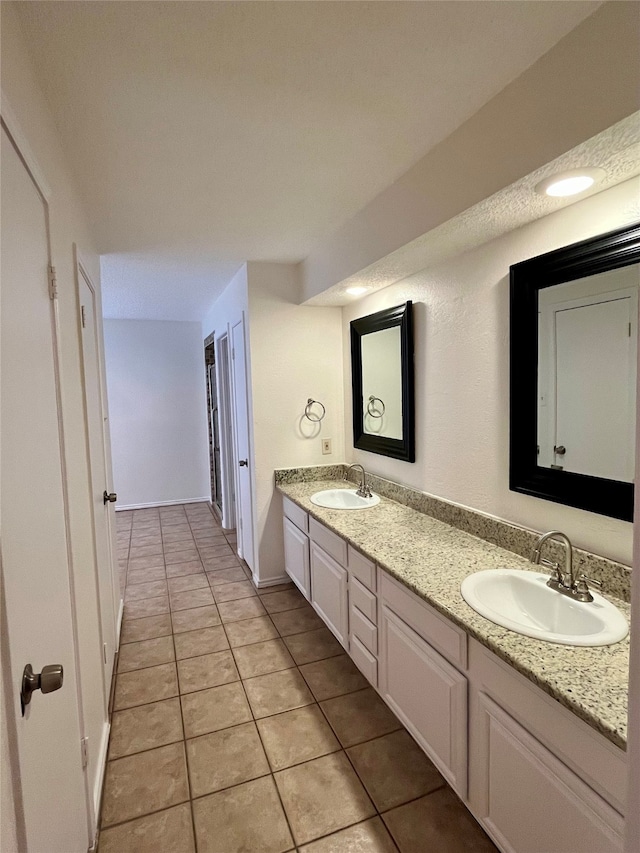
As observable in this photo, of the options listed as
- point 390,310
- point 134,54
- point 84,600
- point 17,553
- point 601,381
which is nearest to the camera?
point 17,553

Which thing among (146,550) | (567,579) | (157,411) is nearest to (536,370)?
(567,579)

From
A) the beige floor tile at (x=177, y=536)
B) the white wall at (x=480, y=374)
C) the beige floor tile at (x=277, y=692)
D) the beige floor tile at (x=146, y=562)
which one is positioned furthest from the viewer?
the beige floor tile at (x=177, y=536)

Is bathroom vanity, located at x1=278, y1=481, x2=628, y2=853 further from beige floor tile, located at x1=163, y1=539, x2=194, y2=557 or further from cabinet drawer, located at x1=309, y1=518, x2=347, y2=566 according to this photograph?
beige floor tile, located at x1=163, y1=539, x2=194, y2=557

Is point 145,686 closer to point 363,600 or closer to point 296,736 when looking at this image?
point 296,736

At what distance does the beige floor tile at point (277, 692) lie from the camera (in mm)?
2023

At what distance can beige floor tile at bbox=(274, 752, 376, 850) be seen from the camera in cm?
147

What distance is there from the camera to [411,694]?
63.6 inches

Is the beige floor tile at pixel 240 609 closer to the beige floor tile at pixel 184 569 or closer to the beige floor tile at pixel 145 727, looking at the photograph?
the beige floor tile at pixel 184 569

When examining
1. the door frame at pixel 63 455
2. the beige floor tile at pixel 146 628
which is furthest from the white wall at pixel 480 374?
the beige floor tile at pixel 146 628

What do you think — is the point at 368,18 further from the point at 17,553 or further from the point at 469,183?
the point at 17,553

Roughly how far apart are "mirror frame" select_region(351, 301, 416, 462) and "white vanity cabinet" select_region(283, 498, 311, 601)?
2.15 feet

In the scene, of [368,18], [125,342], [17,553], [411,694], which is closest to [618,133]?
[368,18]

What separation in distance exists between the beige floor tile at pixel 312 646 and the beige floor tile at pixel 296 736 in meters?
0.38

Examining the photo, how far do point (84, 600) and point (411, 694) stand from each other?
1250mm
